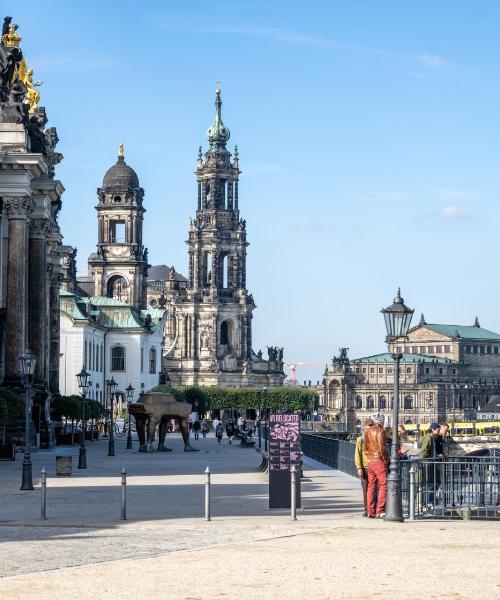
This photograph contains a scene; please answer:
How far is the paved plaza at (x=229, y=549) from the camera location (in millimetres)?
18867

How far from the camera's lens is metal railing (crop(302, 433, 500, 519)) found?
1133 inches

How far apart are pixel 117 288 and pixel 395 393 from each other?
129934 millimetres

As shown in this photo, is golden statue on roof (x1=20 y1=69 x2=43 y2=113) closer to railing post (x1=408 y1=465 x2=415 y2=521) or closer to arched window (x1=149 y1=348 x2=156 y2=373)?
railing post (x1=408 y1=465 x2=415 y2=521)

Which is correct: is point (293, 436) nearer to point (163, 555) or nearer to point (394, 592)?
point (163, 555)

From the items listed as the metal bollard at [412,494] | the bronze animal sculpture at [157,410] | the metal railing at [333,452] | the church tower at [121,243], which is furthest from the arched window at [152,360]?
the metal bollard at [412,494]

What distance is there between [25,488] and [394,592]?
766 inches

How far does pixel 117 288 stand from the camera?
516 ft

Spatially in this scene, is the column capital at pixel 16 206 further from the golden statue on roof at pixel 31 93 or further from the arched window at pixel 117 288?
the arched window at pixel 117 288

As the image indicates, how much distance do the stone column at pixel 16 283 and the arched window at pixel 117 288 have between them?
3581 inches

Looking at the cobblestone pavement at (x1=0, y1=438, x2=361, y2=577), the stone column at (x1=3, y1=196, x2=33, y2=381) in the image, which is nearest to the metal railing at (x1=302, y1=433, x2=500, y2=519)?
the cobblestone pavement at (x1=0, y1=438, x2=361, y2=577)

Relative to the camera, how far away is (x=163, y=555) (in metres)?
22.2

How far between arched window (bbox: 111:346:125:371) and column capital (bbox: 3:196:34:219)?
252 feet

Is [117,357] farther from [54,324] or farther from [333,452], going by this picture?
[333,452]

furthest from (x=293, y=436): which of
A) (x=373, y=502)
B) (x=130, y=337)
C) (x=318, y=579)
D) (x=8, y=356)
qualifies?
(x=130, y=337)
